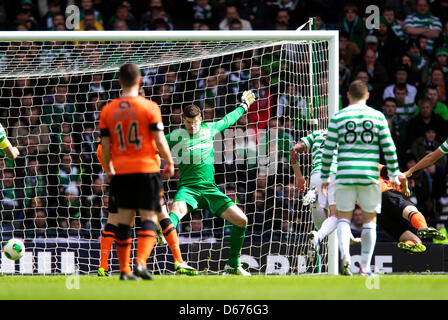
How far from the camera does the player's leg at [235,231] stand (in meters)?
8.26

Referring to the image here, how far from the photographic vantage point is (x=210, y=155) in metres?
8.38

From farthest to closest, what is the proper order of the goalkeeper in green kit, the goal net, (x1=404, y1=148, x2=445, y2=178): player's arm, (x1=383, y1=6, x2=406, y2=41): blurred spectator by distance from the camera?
(x1=383, y1=6, x2=406, y2=41): blurred spectator → the goal net → the goalkeeper in green kit → (x1=404, y1=148, x2=445, y2=178): player's arm

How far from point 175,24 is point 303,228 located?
16.5ft

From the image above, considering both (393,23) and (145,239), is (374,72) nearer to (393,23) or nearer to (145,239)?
(393,23)

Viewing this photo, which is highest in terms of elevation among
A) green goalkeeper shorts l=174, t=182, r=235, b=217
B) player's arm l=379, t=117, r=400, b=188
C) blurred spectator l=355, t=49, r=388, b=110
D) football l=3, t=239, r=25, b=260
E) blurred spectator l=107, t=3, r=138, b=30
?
blurred spectator l=107, t=3, r=138, b=30

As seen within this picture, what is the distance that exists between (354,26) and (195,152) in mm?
6090

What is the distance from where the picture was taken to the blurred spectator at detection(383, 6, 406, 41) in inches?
530

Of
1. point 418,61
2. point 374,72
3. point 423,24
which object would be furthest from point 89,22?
point 423,24

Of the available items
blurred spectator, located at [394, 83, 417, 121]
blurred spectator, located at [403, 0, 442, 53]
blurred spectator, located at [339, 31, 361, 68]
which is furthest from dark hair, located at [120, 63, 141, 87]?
blurred spectator, located at [403, 0, 442, 53]

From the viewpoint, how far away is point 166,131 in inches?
435

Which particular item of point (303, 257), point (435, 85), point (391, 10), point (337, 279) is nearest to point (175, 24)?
point (391, 10)

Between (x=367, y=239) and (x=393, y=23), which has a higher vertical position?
(x=393, y=23)

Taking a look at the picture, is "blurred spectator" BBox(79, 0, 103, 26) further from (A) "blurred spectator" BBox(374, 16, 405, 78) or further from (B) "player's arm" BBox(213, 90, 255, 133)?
(B) "player's arm" BBox(213, 90, 255, 133)

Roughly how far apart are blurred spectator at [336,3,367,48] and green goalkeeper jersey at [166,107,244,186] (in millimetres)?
5569
